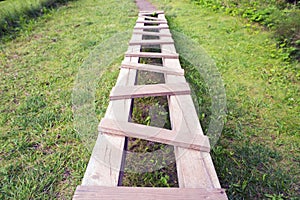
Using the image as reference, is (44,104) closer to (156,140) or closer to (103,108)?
(103,108)

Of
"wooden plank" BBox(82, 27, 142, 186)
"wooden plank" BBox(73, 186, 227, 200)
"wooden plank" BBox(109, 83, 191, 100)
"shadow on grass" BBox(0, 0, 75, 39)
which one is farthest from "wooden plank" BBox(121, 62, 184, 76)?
"shadow on grass" BBox(0, 0, 75, 39)

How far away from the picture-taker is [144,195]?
1.09 meters

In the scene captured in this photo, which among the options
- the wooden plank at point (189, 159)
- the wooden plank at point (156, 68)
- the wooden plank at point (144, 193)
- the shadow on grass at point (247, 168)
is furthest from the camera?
the wooden plank at point (156, 68)

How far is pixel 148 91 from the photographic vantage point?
188 centimetres

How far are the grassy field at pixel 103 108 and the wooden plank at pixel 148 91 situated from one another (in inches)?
19.1

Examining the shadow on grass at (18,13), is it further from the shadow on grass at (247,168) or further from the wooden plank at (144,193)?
the wooden plank at (144,193)

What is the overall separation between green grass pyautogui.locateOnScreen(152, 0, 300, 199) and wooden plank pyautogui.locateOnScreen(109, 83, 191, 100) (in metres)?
0.49

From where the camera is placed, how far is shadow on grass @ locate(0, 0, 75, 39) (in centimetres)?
423

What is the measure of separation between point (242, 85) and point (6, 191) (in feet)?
7.93

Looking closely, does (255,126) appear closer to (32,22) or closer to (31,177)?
(31,177)

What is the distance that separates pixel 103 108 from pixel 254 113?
1415 mm

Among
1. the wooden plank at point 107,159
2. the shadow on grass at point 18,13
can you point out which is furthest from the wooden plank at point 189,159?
the shadow on grass at point 18,13

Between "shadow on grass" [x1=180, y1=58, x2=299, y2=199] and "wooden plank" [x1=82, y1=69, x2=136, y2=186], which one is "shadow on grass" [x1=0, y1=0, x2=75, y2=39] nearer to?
"wooden plank" [x1=82, y1=69, x2=136, y2=186]

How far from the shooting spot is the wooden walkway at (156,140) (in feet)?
3.61
